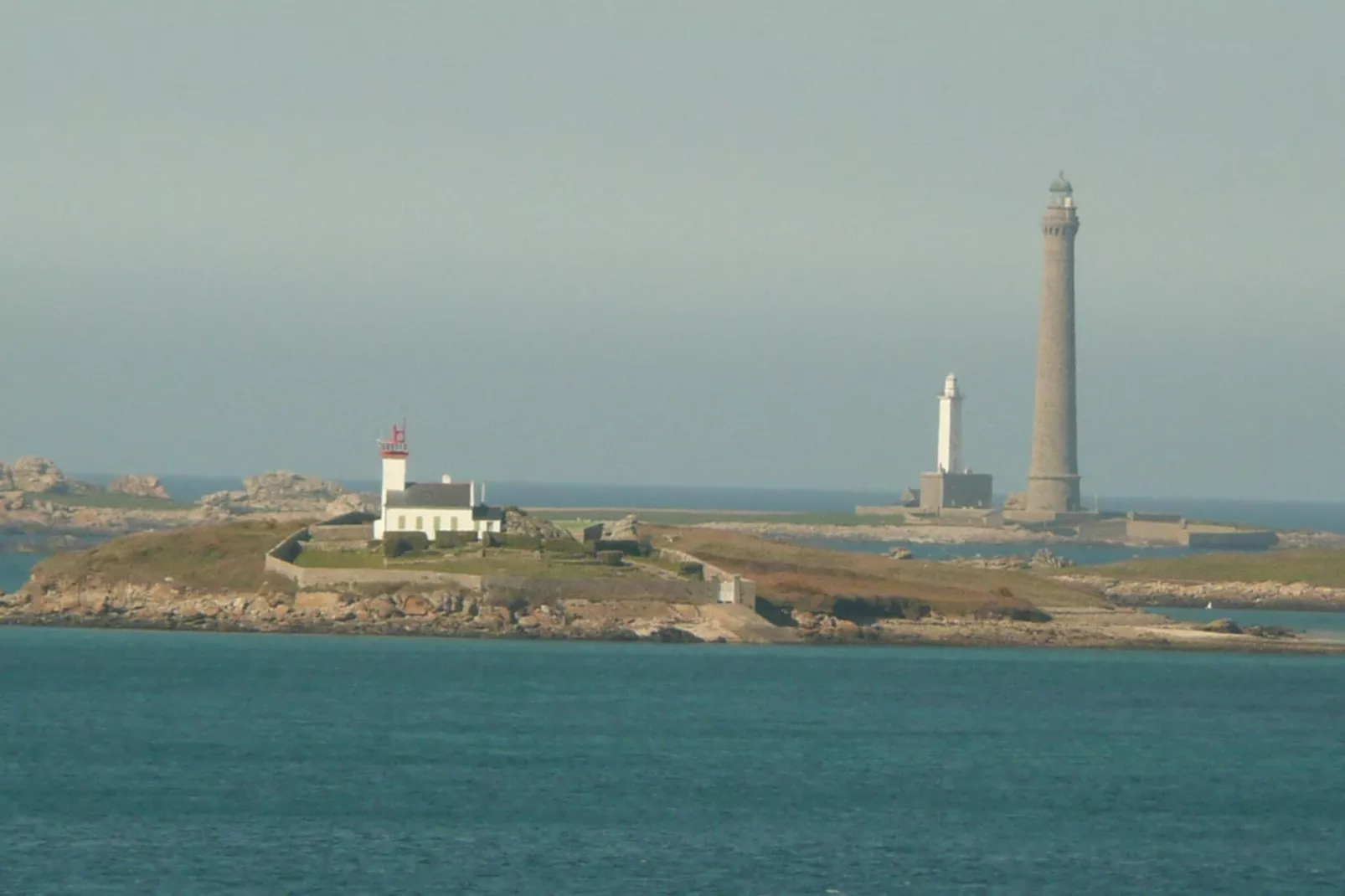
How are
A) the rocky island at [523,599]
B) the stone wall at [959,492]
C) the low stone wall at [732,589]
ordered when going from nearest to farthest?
1. the rocky island at [523,599]
2. the low stone wall at [732,589]
3. the stone wall at [959,492]

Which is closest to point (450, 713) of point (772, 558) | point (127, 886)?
point (127, 886)

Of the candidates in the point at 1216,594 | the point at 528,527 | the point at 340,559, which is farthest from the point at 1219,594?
the point at 340,559

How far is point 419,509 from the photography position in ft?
263

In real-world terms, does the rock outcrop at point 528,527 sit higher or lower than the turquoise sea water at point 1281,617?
higher

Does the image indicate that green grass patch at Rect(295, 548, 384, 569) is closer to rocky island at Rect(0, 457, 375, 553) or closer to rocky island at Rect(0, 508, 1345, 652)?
rocky island at Rect(0, 508, 1345, 652)

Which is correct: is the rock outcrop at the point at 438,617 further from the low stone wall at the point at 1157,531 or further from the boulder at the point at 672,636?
the low stone wall at the point at 1157,531

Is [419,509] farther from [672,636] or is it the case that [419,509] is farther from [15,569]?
[15,569]

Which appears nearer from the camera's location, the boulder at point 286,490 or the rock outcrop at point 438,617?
the rock outcrop at point 438,617

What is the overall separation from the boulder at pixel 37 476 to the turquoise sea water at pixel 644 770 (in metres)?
106

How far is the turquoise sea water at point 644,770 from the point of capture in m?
38.9

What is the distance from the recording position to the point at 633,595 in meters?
73.8

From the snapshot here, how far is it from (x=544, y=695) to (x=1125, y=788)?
16921 millimetres

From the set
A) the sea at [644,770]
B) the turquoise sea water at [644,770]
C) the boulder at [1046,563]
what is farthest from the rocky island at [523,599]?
the boulder at [1046,563]

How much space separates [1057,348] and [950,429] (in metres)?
16.8
